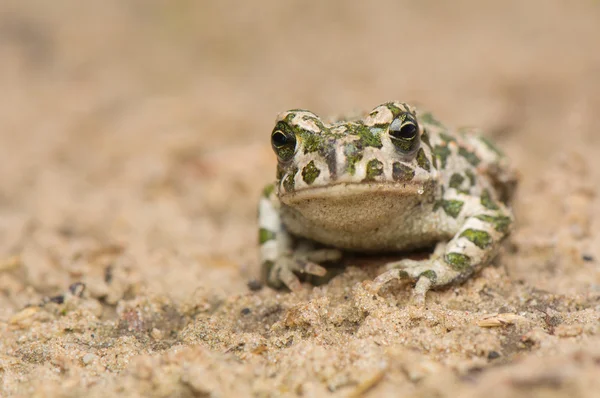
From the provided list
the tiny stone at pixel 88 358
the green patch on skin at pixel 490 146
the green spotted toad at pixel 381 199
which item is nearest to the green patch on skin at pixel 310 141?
the green spotted toad at pixel 381 199

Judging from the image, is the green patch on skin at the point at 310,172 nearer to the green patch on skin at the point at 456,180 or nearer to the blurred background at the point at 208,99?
the green patch on skin at the point at 456,180

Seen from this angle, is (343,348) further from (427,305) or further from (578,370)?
(578,370)

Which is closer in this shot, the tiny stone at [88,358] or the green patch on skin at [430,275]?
the tiny stone at [88,358]

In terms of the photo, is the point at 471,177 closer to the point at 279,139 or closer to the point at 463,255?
the point at 463,255

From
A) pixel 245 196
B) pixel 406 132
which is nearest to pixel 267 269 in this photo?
pixel 406 132

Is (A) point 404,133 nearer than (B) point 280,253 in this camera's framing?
Yes

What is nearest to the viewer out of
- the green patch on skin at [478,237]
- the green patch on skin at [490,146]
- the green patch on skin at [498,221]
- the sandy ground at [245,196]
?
the sandy ground at [245,196]
